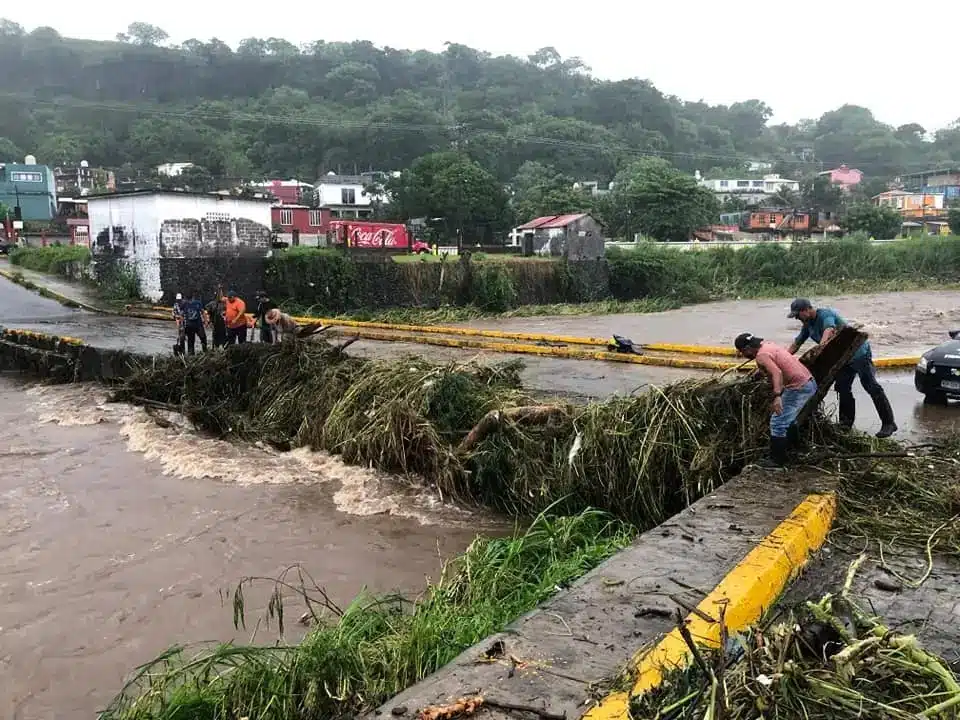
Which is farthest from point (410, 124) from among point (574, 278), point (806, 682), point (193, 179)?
point (806, 682)

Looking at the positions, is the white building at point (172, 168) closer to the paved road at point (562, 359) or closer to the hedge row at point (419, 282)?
the paved road at point (562, 359)

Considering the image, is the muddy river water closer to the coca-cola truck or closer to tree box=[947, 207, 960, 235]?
the coca-cola truck

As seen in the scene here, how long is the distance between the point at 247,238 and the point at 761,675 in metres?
27.2

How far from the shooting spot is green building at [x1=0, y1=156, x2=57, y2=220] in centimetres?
5644

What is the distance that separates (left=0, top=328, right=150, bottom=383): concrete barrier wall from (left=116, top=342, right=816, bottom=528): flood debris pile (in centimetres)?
359

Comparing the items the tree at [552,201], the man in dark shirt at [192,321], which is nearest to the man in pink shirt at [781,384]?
the man in dark shirt at [192,321]

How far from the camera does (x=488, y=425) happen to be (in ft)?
27.5

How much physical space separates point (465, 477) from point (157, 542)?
323 centimetres

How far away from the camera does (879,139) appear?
12862 cm

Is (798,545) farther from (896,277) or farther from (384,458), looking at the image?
(896,277)

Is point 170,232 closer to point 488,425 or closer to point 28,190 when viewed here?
point 488,425

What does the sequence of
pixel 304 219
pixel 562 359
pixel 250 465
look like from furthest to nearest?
pixel 304 219 < pixel 562 359 < pixel 250 465

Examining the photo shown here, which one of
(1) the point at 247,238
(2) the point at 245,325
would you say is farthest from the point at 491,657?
(1) the point at 247,238

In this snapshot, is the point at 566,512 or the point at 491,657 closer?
the point at 491,657
